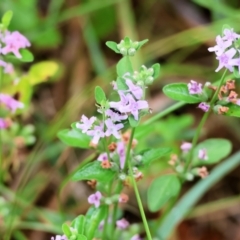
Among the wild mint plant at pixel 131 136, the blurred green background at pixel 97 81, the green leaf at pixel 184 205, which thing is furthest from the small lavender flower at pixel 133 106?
the blurred green background at pixel 97 81

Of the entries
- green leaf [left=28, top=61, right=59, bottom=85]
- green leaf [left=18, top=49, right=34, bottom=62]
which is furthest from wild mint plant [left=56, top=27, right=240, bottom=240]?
green leaf [left=28, top=61, right=59, bottom=85]

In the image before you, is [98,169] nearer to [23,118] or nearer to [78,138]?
[78,138]

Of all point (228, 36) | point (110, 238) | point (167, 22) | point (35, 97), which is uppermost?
point (167, 22)

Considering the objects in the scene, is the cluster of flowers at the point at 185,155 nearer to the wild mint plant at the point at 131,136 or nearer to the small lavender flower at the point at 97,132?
the wild mint plant at the point at 131,136

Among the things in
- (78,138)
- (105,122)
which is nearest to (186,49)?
(78,138)

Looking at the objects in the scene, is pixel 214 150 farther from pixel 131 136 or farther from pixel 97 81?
pixel 97 81

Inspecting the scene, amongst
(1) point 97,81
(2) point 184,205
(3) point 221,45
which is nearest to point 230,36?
A: (3) point 221,45

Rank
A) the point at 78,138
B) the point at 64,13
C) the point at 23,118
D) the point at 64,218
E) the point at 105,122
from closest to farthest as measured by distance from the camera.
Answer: the point at 105,122
the point at 78,138
the point at 64,218
the point at 23,118
the point at 64,13
